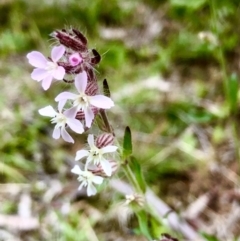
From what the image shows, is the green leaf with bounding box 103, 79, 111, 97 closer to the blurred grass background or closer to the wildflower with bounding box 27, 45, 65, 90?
the wildflower with bounding box 27, 45, 65, 90

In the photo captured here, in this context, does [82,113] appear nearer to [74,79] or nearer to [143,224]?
[74,79]

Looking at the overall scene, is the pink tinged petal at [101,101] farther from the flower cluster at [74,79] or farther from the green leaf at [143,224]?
the green leaf at [143,224]

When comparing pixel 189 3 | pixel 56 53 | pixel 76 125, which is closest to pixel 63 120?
pixel 76 125

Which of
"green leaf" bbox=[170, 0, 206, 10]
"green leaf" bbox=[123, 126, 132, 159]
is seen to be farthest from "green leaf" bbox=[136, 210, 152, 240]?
"green leaf" bbox=[170, 0, 206, 10]

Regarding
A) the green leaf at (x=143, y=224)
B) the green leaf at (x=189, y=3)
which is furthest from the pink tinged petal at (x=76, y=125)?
the green leaf at (x=189, y=3)

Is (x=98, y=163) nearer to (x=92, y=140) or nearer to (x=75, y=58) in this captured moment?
(x=92, y=140)

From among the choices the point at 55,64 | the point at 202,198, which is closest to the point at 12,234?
the point at 202,198
